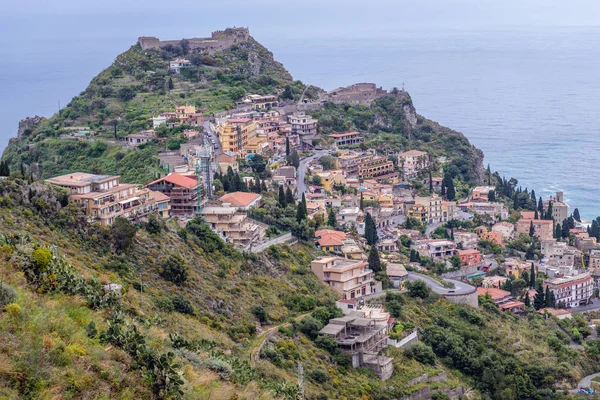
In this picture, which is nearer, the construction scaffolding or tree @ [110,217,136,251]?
tree @ [110,217,136,251]

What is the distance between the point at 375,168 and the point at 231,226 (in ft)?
77.7

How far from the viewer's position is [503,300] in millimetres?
37969

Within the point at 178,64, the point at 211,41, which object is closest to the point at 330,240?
the point at 178,64

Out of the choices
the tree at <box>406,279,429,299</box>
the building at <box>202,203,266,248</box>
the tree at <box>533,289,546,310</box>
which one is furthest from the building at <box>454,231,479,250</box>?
the building at <box>202,203,266,248</box>

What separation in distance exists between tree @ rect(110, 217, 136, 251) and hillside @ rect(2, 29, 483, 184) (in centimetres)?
1680

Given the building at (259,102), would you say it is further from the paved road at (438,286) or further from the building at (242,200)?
the paved road at (438,286)

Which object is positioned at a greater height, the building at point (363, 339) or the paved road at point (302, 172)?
the paved road at point (302, 172)

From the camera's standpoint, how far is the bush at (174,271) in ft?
80.4

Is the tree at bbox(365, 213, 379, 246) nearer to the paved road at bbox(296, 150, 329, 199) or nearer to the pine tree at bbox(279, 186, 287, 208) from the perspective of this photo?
the paved road at bbox(296, 150, 329, 199)

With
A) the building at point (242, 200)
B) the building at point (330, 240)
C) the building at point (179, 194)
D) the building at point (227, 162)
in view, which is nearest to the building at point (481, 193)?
the building at point (227, 162)

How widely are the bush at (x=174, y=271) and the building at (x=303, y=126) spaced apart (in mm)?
30879

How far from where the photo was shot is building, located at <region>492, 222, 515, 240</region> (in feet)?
162

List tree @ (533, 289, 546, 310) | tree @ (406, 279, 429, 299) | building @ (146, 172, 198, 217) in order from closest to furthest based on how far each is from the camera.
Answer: building @ (146, 172, 198, 217), tree @ (406, 279, 429, 299), tree @ (533, 289, 546, 310)

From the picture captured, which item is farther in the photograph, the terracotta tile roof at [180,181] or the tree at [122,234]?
the terracotta tile roof at [180,181]
